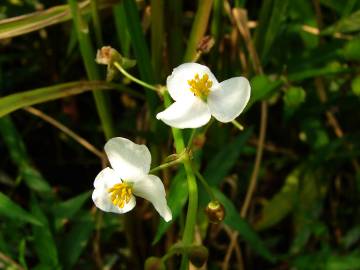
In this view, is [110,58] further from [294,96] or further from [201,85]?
[294,96]

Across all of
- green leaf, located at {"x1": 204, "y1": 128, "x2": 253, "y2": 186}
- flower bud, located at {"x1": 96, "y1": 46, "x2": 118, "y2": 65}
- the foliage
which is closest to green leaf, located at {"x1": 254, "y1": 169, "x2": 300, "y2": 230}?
the foliage

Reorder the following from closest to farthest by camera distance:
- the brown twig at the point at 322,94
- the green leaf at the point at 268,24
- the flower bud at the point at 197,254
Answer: the flower bud at the point at 197,254 < the green leaf at the point at 268,24 < the brown twig at the point at 322,94

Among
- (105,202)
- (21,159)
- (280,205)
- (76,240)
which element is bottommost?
(280,205)

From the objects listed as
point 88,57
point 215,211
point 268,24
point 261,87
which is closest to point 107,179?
point 215,211

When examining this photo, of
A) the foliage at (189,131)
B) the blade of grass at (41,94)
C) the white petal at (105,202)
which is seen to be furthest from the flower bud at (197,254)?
the blade of grass at (41,94)

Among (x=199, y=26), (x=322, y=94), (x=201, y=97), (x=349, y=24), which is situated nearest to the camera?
(x=201, y=97)

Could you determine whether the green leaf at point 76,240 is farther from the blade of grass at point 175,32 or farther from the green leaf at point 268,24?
the green leaf at point 268,24
